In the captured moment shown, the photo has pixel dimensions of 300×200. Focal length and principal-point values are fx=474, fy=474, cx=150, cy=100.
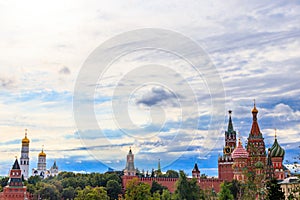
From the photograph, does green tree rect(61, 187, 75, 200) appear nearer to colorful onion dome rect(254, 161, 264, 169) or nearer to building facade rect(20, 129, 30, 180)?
building facade rect(20, 129, 30, 180)

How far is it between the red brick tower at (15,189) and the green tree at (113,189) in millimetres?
14558

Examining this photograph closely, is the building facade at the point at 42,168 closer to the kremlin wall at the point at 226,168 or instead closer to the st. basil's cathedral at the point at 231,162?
the kremlin wall at the point at 226,168

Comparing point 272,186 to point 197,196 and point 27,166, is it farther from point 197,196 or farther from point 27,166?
point 27,166

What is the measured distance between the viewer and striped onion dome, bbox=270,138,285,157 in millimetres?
89688

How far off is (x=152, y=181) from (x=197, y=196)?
29452 millimetres

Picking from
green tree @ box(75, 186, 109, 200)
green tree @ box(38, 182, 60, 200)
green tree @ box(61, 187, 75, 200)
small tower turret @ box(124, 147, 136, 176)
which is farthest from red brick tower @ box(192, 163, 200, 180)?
green tree @ box(38, 182, 60, 200)

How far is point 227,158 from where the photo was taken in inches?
3930

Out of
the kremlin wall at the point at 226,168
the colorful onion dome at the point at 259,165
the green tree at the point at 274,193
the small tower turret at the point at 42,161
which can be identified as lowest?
the green tree at the point at 274,193

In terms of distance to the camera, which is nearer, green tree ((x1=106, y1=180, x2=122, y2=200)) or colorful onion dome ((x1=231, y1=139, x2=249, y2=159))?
colorful onion dome ((x1=231, y1=139, x2=249, y2=159))

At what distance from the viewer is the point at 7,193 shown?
270ft

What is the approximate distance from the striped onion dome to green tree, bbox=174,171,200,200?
28.8 m

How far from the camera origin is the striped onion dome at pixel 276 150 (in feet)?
294

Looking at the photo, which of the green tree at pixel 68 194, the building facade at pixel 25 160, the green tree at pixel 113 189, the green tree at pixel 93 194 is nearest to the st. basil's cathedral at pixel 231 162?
the green tree at pixel 113 189

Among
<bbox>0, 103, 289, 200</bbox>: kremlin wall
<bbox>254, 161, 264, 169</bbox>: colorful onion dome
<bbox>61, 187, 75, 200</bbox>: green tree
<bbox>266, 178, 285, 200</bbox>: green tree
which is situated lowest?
<bbox>266, 178, 285, 200</bbox>: green tree
